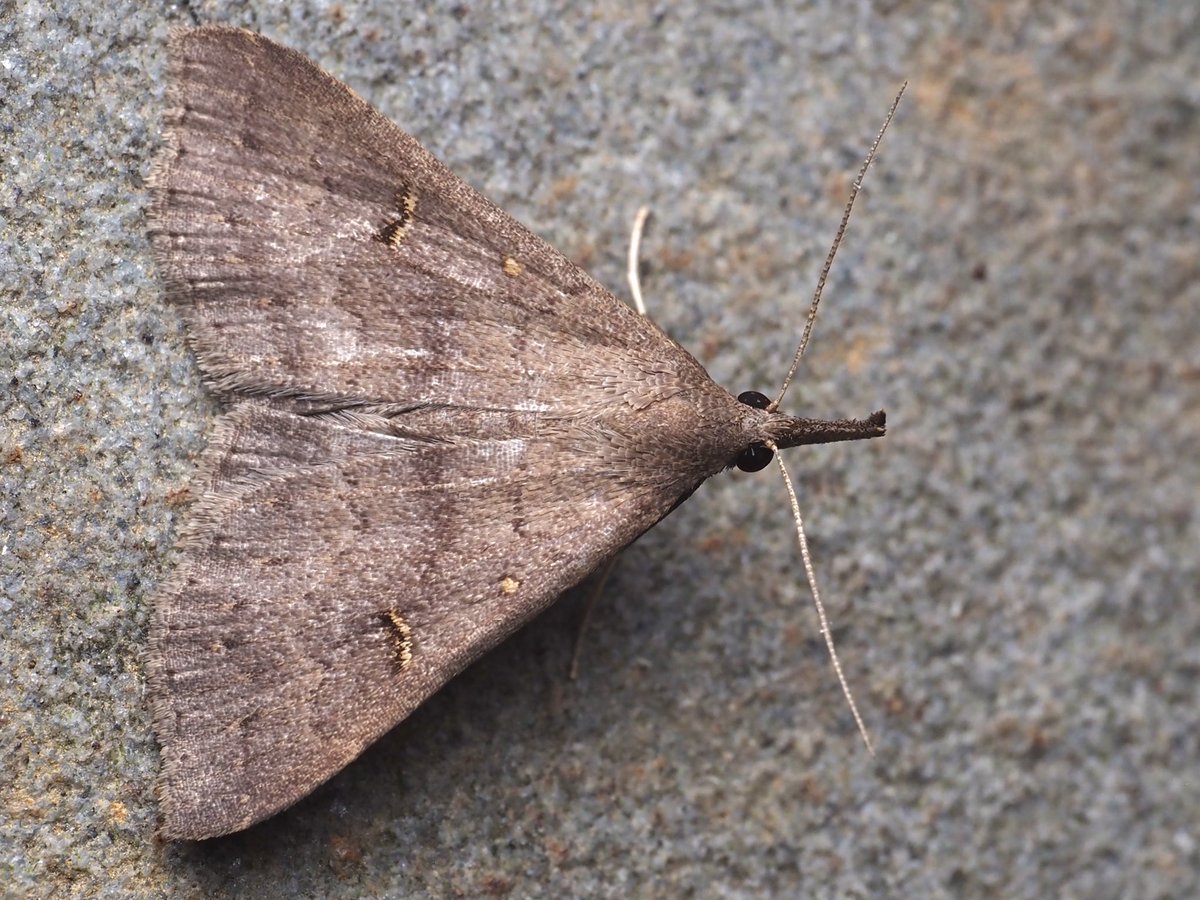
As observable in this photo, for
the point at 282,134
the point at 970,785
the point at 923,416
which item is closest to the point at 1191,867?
the point at 970,785

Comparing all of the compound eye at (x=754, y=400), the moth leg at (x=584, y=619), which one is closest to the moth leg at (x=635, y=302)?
the moth leg at (x=584, y=619)

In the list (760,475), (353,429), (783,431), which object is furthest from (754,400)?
(353,429)

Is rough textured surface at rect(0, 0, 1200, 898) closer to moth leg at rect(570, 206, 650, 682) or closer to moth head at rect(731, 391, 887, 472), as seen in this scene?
moth leg at rect(570, 206, 650, 682)

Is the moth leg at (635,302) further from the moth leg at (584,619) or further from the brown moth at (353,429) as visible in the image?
the brown moth at (353,429)

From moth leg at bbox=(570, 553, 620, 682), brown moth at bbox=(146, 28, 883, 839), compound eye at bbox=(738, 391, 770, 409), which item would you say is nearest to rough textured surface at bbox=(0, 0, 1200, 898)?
moth leg at bbox=(570, 553, 620, 682)

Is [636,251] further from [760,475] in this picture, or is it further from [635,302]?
[760,475]

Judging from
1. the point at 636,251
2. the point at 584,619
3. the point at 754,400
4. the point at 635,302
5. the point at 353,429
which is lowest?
the point at 584,619
